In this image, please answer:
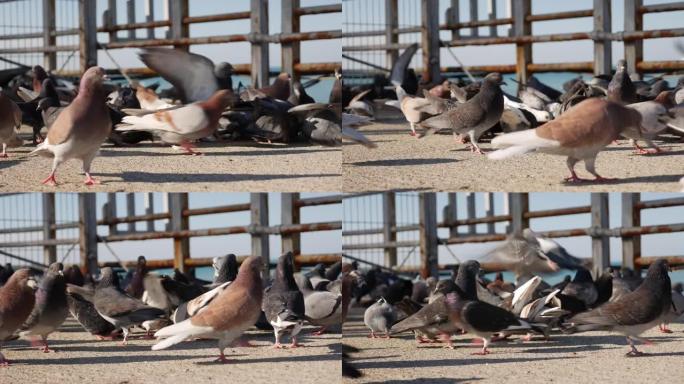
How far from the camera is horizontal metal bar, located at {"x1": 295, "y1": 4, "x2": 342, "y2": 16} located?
4.92m

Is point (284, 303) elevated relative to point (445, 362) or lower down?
elevated

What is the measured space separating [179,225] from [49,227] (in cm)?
89

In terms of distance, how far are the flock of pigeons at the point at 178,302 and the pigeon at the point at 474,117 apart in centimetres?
90

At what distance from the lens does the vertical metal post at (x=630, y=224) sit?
16.5 ft

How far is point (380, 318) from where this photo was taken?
504 cm

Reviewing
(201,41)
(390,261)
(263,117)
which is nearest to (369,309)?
(390,261)

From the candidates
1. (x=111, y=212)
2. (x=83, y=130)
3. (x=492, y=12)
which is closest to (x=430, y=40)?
(x=492, y=12)

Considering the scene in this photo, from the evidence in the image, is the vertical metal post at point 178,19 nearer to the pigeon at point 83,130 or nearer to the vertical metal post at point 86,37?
the vertical metal post at point 86,37

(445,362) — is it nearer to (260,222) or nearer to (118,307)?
(260,222)

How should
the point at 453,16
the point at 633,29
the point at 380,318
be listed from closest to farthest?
the point at 380,318 → the point at 453,16 → the point at 633,29

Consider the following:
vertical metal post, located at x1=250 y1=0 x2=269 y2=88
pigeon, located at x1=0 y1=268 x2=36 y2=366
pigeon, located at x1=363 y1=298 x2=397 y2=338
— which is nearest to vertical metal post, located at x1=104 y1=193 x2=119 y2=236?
pigeon, located at x1=0 y1=268 x2=36 y2=366

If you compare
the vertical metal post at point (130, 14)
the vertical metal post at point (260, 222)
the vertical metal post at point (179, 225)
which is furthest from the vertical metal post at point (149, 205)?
the vertical metal post at point (130, 14)

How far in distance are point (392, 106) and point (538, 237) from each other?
1.05 m

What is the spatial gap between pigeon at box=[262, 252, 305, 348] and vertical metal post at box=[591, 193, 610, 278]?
5.23 feet
